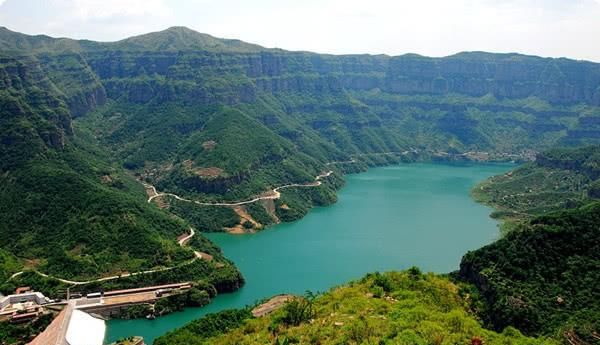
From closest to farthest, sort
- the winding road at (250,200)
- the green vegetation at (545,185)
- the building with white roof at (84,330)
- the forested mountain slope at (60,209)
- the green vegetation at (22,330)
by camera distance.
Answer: the building with white roof at (84,330) < the green vegetation at (22,330) < the forested mountain slope at (60,209) < the winding road at (250,200) < the green vegetation at (545,185)

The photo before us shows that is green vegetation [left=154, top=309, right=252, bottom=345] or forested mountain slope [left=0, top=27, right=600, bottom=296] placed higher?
forested mountain slope [left=0, top=27, right=600, bottom=296]

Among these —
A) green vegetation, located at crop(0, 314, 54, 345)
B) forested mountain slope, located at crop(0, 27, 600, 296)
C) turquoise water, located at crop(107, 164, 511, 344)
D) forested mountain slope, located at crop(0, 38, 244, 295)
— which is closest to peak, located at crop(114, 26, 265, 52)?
forested mountain slope, located at crop(0, 27, 600, 296)

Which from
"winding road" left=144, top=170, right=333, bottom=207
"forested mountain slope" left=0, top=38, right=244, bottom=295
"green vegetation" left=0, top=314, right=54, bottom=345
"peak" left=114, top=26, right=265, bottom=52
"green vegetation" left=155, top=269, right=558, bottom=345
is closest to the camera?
"green vegetation" left=155, top=269, right=558, bottom=345

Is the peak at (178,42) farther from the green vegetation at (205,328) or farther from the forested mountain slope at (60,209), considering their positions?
the green vegetation at (205,328)

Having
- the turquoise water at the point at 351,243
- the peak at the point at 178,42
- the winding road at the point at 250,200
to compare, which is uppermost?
the peak at the point at 178,42

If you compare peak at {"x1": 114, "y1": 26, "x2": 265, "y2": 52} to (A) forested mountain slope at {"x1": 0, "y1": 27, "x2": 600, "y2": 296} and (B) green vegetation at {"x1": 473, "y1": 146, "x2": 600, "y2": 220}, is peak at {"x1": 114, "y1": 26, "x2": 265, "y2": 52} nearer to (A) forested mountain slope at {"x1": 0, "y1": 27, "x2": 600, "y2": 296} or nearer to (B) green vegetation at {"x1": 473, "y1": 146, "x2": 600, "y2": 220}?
(A) forested mountain slope at {"x1": 0, "y1": 27, "x2": 600, "y2": 296}

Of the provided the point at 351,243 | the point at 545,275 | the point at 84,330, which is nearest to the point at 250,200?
the point at 351,243

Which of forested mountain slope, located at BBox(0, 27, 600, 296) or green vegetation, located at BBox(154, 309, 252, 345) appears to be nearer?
green vegetation, located at BBox(154, 309, 252, 345)

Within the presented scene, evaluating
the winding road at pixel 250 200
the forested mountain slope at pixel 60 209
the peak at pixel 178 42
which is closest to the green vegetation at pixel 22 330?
the forested mountain slope at pixel 60 209
